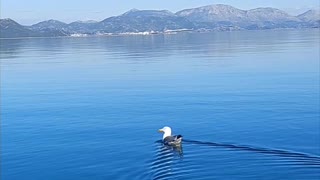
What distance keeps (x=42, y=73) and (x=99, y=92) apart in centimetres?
2132

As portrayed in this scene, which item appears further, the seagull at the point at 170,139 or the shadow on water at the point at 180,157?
the seagull at the point at 170,139

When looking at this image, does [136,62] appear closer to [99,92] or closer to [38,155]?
[99,92]

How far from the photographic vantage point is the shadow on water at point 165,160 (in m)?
22.9

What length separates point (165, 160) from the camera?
1005 inches

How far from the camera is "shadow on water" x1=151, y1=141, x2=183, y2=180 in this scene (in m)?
22.9

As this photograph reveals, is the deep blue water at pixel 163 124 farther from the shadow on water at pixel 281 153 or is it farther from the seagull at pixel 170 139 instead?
the seagull at pixel 170 139

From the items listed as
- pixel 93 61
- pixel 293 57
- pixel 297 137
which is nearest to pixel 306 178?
pixel 297 137

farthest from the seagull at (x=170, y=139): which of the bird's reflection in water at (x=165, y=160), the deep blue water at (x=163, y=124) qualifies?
the deep blue water at (x=163, y=124)

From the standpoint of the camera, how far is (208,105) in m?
38.4

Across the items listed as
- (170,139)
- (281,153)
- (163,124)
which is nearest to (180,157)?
(170,139)

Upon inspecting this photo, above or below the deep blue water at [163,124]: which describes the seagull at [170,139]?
above

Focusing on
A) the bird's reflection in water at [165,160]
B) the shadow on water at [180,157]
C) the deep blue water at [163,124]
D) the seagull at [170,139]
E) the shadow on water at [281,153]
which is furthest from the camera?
the seagull at [170,139]

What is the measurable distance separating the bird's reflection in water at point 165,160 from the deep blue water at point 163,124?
0.05 meters

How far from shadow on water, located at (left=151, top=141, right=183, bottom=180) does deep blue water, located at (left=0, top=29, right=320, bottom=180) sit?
0.05 meters
